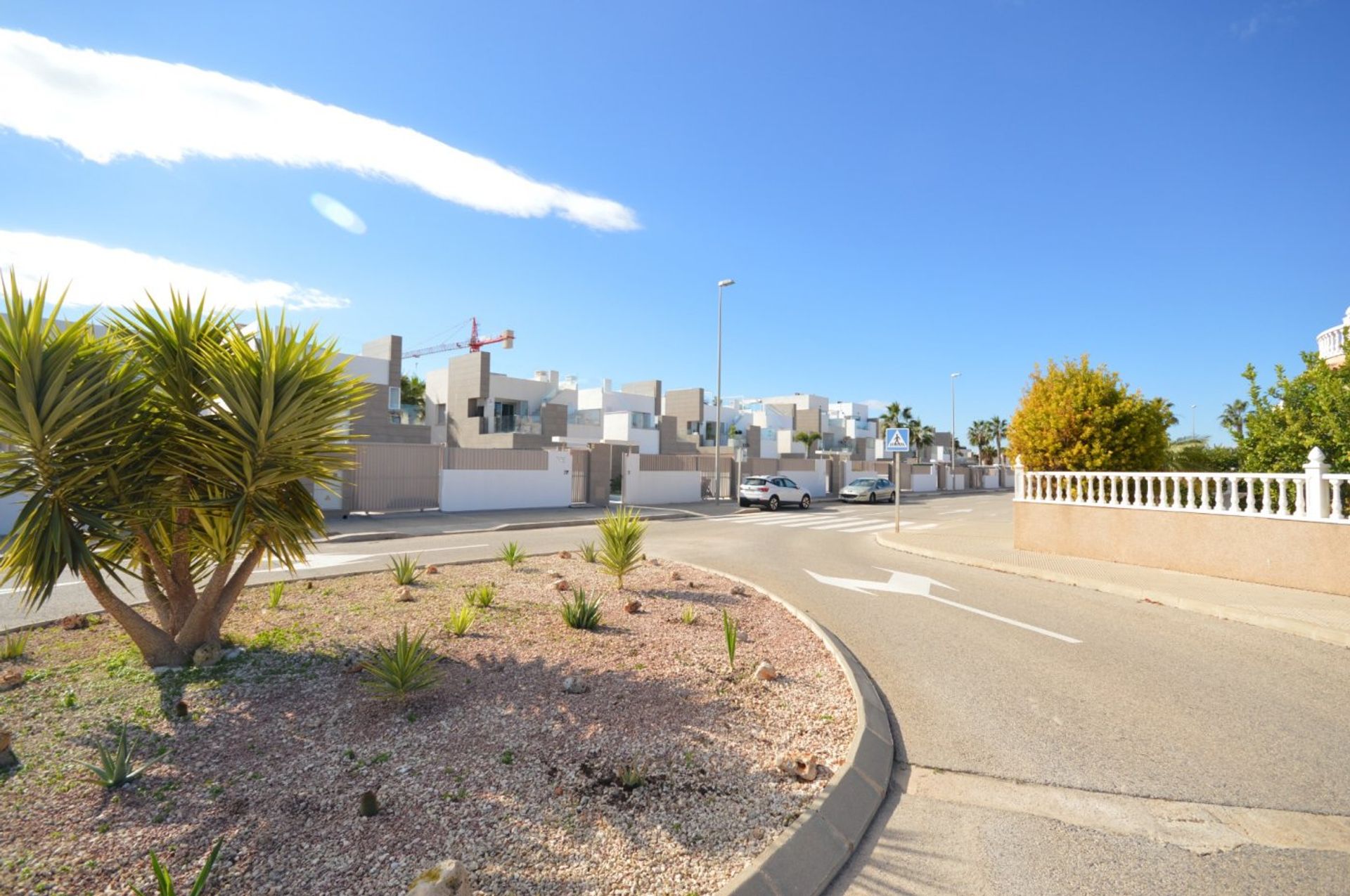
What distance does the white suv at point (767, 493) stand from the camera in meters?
27.9

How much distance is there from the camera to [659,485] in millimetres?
28922

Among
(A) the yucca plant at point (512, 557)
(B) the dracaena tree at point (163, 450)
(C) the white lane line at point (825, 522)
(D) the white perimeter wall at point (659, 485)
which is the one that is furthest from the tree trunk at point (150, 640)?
(D) the white perimeter wall at point (659, 485)

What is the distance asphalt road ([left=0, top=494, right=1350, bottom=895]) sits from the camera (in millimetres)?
3064

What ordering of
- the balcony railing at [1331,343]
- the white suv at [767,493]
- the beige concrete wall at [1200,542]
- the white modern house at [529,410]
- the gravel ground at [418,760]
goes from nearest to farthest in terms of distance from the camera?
the gravel ground at [418,760] → the beige concrete wall at [1200,542] → the balcony railing at [1331,343] → the white suv at [767,493] → the white modern house at [529,410]

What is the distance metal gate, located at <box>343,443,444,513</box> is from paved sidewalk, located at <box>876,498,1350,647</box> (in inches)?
557

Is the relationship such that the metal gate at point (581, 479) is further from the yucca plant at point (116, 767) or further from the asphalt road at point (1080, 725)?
the yucca plant at point (116, 767)

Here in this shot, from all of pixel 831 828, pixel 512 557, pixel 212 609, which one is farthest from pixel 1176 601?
pixel 212 609

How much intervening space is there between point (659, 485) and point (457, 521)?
11.3 m

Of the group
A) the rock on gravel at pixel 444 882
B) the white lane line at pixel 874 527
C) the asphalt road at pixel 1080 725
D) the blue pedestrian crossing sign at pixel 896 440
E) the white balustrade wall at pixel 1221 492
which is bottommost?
the asphalt road at pixel 1080 725

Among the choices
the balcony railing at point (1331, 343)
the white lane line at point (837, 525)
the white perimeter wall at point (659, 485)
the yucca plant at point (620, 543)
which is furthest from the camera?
the white perimeter wall at point (659, 485)

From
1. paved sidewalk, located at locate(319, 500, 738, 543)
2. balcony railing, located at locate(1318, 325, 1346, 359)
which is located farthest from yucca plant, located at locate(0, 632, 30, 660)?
balcony railing, located at locate(1318, 325, 1346, 359)

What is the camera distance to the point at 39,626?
5832 millimetres

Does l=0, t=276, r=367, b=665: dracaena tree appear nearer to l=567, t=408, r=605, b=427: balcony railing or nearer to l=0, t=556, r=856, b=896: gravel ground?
l=0, t=556, r=856, b=896: gravel ground

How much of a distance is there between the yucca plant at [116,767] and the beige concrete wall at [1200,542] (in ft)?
41.7
